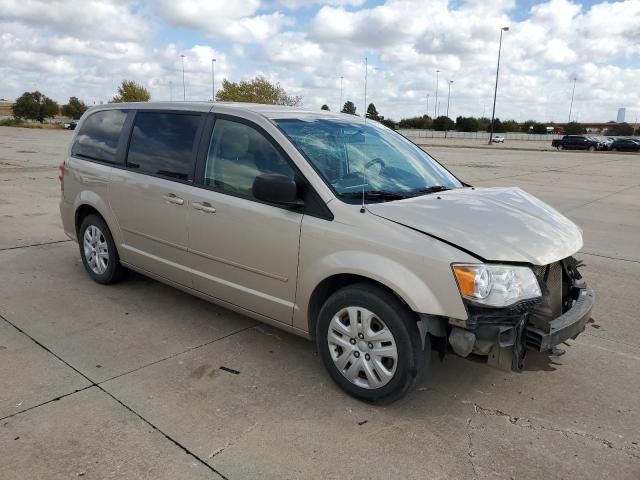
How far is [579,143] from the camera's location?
45906mm

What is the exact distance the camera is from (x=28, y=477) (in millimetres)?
2426

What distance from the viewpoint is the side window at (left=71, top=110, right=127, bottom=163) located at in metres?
4.82

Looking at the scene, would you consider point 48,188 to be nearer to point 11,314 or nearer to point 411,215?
point 11,314

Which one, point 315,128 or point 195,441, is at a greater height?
point 315,128

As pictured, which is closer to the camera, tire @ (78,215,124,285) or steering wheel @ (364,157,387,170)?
steering wheel @ (364,157,387,170)

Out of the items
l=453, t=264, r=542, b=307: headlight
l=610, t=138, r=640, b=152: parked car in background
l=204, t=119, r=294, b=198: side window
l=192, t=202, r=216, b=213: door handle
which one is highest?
l=610, t=138, r=640, b=152: parked car in background

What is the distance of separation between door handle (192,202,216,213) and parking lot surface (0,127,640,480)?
1.01m

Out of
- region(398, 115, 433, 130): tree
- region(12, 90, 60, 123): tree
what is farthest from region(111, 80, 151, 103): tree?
region(398, 115, 433, 130): tree

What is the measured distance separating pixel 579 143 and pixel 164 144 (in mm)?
48840

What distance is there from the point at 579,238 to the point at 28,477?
11.2ft

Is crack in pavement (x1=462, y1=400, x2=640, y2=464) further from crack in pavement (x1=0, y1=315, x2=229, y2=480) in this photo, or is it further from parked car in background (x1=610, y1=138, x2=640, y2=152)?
parked car in background (x1=610, y1=138, x2=640, y2=152)

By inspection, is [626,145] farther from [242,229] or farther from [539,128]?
[539,128]

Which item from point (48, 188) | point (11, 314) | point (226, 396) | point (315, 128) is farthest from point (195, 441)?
point (48, 188)

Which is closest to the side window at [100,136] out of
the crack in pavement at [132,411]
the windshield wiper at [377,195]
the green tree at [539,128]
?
the crack in pavement at [132,411]
